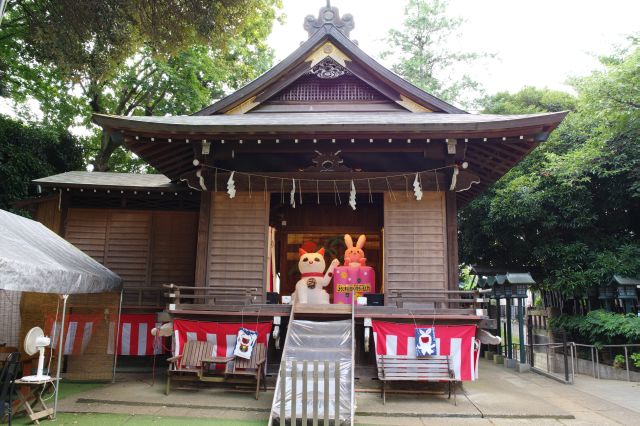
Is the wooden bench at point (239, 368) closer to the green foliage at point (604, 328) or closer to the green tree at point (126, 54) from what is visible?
the green tree at point (126, 54)

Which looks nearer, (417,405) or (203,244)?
(417,405)

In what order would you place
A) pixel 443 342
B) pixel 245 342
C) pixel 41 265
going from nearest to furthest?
pixel 41 265 < pixel 245 342 < pixel 443 342

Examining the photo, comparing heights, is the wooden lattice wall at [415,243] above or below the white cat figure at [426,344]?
above

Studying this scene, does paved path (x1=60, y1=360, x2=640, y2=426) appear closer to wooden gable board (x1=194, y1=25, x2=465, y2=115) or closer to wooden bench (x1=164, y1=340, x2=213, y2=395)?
wooden bench (x1=164, y1=340, x2=213, y2=395)

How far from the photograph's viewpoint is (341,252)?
13.4 m

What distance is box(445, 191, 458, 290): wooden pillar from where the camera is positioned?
880cm

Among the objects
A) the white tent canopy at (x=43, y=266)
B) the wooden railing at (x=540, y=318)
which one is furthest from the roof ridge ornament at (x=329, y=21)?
the wooden railing at (x=540, y=318)

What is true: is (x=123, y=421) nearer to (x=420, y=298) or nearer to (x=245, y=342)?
(x=245, y=342)

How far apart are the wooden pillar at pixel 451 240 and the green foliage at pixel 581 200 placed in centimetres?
711

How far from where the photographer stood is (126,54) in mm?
10547

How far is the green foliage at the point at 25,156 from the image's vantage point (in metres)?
15.6

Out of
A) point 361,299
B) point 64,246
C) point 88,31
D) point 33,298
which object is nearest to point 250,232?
point 361,299

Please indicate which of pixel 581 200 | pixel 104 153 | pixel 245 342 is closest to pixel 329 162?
pixel 245 342

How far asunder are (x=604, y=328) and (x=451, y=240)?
23.0ft
